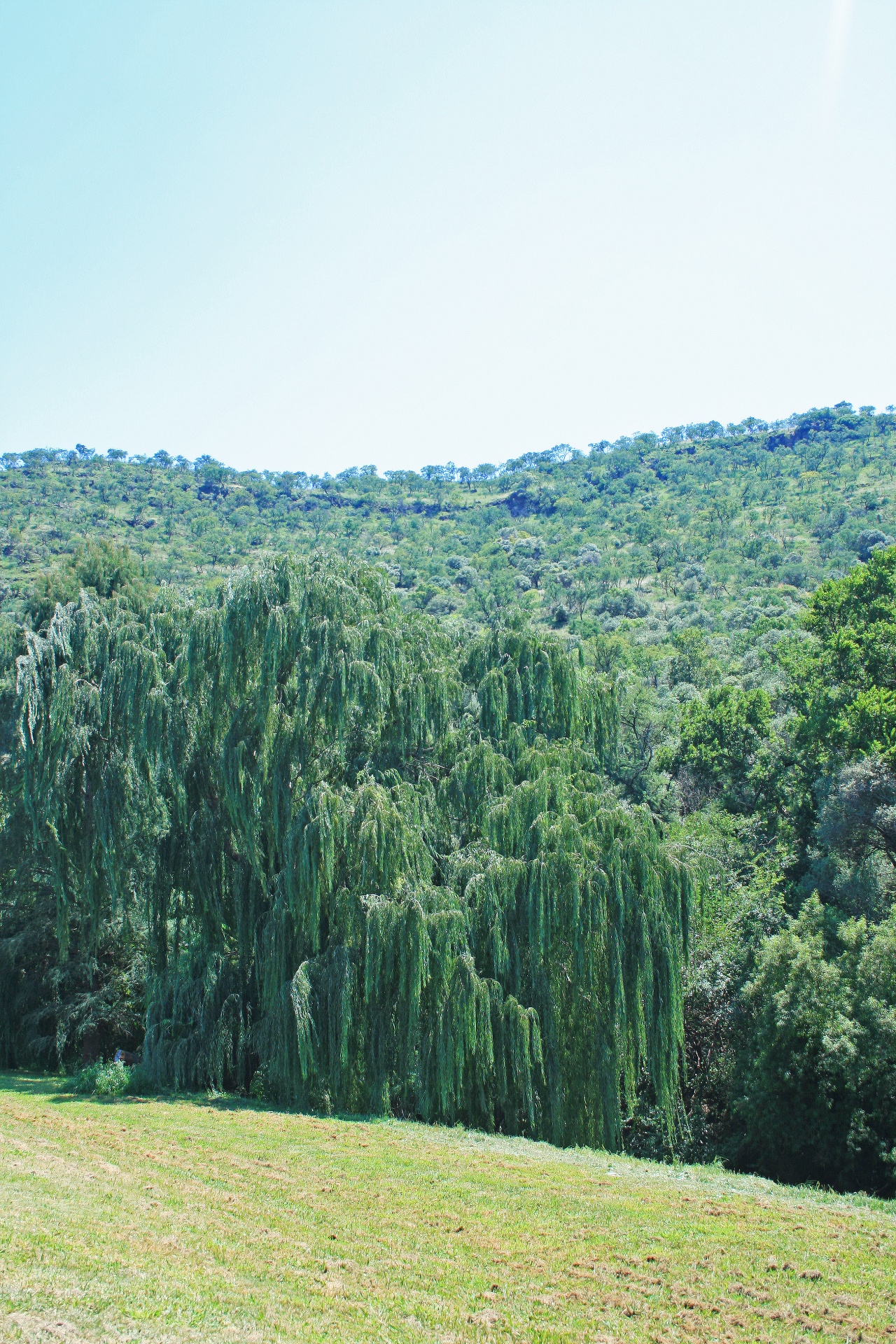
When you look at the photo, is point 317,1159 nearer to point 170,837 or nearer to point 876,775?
point 170,837

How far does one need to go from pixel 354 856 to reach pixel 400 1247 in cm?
933

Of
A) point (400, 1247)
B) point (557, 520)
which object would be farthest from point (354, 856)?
point (557, 520)

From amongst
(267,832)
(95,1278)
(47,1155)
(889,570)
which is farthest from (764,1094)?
(889,570)

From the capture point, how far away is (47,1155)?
11633 mm

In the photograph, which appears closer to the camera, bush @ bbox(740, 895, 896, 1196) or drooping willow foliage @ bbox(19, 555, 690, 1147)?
bush @ bbox(740, 895, 896, 1196)

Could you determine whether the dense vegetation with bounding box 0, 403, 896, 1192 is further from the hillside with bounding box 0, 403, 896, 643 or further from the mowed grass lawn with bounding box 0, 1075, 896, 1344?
the hillside with bounding box 0, 403, 896, 643

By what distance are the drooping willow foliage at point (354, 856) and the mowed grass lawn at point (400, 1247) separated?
3.82m

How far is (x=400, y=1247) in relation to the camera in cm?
901

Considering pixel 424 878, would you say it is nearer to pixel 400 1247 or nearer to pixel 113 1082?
pixel 113 1082

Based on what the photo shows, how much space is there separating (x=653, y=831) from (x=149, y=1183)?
11.2 m

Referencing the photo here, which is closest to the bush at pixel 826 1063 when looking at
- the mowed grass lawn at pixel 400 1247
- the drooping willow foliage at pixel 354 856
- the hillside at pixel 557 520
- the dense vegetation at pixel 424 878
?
the dense vegetation at pixel 424 878

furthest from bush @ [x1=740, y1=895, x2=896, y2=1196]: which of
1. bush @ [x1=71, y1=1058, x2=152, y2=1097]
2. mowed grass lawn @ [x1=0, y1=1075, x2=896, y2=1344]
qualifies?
bush @ [x1=71, y1=1058, x2=152, y2=1097]

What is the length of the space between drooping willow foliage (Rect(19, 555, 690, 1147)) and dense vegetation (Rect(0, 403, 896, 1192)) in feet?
0.21

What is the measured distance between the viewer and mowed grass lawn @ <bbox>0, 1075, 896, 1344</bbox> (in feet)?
23.7
